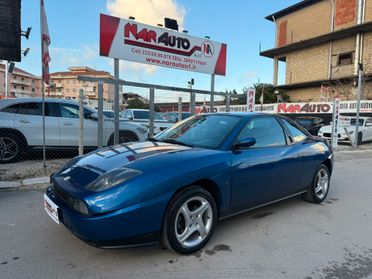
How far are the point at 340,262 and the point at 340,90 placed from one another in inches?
1268

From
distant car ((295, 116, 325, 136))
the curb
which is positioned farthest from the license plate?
distant car ((295, 116, 325, 136))

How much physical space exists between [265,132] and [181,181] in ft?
5.76

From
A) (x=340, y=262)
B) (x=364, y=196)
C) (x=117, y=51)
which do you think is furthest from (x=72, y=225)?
(x=117, y=51)

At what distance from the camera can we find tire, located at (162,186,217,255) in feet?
9.48

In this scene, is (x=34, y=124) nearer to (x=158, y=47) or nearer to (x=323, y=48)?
(x=158, y=47)

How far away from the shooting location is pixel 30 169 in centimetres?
674

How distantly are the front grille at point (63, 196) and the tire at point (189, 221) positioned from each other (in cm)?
89

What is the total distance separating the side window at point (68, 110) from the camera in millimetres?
7863

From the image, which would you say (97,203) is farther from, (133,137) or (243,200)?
(133,137)

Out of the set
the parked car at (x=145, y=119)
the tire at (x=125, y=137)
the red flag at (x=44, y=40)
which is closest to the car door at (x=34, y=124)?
the red flag at (x=44, y=40)

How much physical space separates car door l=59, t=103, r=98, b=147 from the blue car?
4267 mm

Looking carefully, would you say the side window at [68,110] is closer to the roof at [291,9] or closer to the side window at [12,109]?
the side window at [12,109]

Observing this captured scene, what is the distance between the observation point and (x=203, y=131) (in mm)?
3982

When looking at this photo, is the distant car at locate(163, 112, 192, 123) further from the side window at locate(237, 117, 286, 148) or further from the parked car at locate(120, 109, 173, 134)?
the side window at locate(237, 117, 286, 148)
